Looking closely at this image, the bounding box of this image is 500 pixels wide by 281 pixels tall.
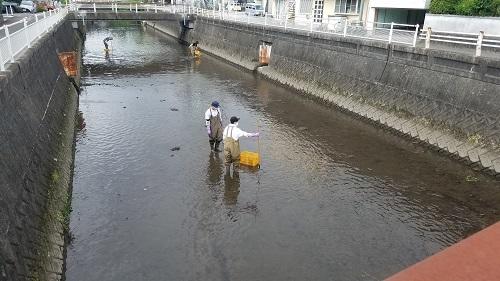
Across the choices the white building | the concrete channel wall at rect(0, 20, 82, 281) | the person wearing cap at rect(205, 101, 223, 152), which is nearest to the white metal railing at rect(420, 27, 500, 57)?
the white building

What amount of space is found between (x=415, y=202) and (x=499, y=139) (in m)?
4.05

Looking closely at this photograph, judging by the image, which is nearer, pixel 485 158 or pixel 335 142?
pixel 485 158

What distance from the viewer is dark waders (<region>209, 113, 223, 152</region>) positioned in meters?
13.3

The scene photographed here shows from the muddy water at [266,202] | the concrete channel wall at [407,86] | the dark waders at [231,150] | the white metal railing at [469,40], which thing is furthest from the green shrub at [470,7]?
the dark waders at [231,150]

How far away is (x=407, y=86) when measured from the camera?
16750 mm

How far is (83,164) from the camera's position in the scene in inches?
510

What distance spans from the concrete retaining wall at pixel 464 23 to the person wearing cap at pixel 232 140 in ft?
48.2

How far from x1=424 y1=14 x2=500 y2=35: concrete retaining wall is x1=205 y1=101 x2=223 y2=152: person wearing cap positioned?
47.8ft

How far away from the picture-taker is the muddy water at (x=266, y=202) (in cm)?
821

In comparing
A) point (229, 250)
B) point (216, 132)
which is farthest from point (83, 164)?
point (229, 250)

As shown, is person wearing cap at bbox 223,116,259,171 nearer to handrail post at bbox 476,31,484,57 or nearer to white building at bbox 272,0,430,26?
handrail post at bbox 476,31,484,57

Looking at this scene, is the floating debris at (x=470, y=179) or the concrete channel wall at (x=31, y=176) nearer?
the concrete channel wall at (x=31, y=176)

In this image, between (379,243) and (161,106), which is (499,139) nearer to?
(379,243)

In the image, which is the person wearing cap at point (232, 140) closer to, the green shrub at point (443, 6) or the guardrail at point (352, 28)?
the guardrail at point (352, 28)
